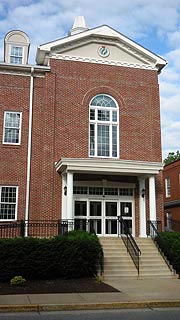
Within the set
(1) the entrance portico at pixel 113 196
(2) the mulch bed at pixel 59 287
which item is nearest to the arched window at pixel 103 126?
(1) the entrance portico at pixel 113 196

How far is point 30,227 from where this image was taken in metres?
19.4

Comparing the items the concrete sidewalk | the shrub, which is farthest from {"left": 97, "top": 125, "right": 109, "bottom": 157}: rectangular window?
the concrete sidewalk

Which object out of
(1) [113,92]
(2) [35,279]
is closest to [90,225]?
(2) [35,279]

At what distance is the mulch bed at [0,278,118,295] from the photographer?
12156mm

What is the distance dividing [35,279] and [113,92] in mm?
11531

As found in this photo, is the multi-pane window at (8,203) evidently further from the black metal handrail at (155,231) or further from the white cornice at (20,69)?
the black metal handrail at (155,231)

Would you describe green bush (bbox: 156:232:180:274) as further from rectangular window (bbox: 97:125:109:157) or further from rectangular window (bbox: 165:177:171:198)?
rectangular window (bbox: 165:177:171:198)

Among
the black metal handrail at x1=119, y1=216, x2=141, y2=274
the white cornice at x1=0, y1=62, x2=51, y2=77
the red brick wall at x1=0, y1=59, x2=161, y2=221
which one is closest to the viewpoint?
the black metal handrail at x1=119, y1=216, x2=141, y2=274

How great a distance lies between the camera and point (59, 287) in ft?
42.4

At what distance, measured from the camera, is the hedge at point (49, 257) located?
14383 mm

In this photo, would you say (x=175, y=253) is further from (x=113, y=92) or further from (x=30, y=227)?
(x=113, y=92)

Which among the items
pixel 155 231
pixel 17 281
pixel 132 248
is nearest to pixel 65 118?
pixel 155 231

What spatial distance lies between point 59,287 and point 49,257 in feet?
6.68

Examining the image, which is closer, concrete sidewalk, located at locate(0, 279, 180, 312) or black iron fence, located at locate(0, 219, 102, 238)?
concrete sidewalk, located at locate(0, 279, 180, 312)
